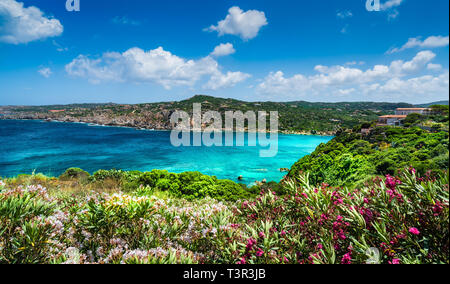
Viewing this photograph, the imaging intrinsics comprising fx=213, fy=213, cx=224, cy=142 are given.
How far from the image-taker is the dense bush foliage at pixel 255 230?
1890 mm

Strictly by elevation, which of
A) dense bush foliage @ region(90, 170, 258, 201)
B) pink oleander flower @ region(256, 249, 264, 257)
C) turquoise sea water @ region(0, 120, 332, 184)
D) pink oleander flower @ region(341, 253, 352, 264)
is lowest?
turquoise sea water @ region(0, 120, 332, 184)

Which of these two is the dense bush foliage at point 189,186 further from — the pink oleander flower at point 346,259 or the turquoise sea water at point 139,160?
the turquoise sea water at point 139,160

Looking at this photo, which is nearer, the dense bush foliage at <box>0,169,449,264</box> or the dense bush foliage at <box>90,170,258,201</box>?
the dense bush foliage at <box>0,169,449,264</box>

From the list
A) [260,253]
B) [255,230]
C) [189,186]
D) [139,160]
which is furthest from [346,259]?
[139,160]

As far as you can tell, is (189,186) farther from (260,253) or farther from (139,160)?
(139,160)

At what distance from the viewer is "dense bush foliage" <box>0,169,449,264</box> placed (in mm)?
1890

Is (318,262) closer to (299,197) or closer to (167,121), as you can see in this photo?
(299,197)

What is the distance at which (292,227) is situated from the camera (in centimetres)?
272

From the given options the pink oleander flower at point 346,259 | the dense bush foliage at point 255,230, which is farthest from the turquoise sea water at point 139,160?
the pink oleander flower at point 346,259

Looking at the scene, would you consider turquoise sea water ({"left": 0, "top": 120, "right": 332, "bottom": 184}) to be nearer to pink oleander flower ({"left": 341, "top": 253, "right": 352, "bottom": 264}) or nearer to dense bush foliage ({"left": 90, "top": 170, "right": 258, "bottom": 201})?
dense bush foliage ({"left": 90, "top": 170, "right": 258, "bottom": 201})

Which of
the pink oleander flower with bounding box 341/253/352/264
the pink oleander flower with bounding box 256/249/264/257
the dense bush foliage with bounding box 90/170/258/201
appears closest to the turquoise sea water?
the dense bush foliage with bounding box 90/170/258/201

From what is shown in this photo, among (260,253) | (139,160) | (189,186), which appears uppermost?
(260,253)

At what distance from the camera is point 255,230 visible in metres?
2.49

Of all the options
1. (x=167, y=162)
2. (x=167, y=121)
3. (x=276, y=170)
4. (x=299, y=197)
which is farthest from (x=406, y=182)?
(x=167, y=121)
